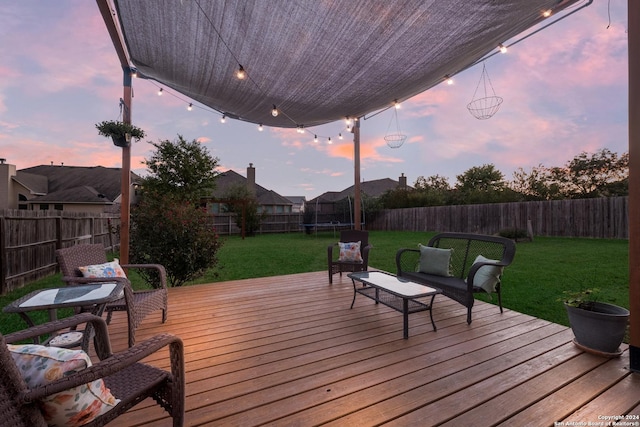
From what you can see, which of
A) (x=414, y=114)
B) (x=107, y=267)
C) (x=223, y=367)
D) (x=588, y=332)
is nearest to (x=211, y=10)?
(x=107, y=267)

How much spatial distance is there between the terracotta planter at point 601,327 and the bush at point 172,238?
441 centimetres

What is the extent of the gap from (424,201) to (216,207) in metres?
14.7

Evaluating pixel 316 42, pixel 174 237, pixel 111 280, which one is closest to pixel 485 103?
pixel 316 42

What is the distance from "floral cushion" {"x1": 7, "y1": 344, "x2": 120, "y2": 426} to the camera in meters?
0.97

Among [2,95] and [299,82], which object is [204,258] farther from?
[2,95]

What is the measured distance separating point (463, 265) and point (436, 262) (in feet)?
1.37

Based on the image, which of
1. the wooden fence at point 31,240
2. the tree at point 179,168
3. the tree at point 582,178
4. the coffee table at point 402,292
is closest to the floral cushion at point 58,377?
the coffee table at point 402,292

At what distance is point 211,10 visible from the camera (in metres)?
2.55

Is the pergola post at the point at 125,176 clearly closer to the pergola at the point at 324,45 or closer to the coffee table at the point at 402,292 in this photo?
the pergola at the point at 324,45

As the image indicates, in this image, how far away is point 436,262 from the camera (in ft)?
11.5

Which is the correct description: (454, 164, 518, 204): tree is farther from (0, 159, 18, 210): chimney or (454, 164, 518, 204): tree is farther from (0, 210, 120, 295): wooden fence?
(0, 159, 18, 210): chimney

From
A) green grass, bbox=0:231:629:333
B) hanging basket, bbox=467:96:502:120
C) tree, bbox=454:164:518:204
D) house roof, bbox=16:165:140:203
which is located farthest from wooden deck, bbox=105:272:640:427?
tree, bbox=454:164:518:204

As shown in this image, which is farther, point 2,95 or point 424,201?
point 424,201

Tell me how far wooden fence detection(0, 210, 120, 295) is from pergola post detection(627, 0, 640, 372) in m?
6.33
